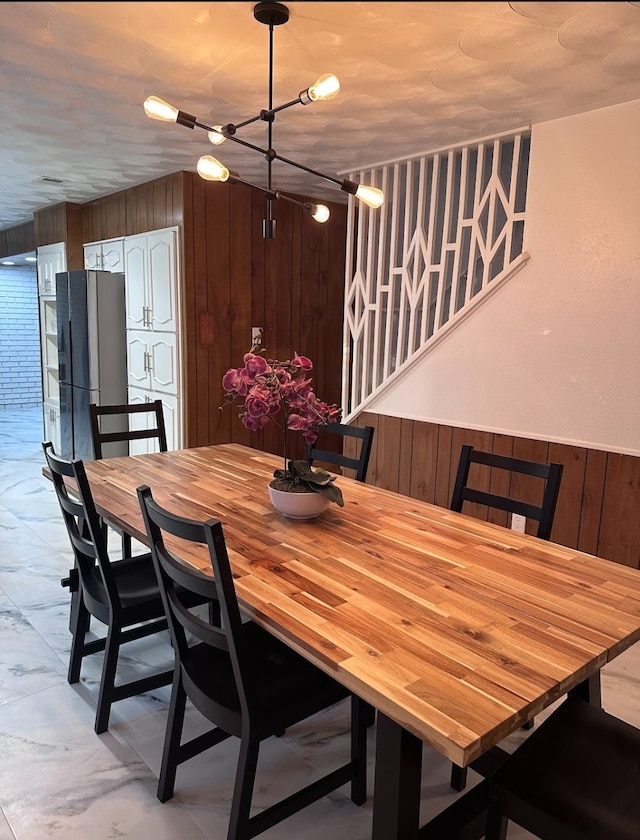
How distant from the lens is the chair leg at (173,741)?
1.73 metres

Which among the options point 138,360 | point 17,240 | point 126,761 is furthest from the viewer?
point 17,240

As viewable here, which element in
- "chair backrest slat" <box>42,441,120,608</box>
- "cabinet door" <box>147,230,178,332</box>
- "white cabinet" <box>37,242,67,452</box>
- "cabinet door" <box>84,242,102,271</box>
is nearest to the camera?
"chair backrest slat" <box>42,441,120,608</box>

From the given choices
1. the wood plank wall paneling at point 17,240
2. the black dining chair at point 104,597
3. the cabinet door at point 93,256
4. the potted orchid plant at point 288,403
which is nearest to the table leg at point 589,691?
the potted orchid plant at point 288,403

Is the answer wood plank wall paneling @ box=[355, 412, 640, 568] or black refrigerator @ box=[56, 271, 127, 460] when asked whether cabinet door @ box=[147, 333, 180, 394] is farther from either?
wood plank wall paneling @ box=[355, 412, 640, 568]

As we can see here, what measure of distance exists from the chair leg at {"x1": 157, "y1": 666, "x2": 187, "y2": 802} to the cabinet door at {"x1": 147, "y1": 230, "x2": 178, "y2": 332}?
3200 mm

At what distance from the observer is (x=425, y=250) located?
378 centimetres

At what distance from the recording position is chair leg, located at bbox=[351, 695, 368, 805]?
5.72 feet

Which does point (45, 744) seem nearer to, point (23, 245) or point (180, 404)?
point (180, 404)

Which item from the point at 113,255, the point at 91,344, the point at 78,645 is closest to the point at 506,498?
the point at 78,645

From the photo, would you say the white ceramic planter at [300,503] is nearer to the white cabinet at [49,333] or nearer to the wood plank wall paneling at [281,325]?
the wood plank wall paneling at [281,325]

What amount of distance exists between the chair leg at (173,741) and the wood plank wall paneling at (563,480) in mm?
2182

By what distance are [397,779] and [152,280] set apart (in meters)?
4.19

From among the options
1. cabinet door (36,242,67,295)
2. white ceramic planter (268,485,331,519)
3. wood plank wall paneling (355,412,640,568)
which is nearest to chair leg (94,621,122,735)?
white ceramic planter (268,485,331,519)

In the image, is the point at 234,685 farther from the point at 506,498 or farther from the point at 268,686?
the point at 506,498
